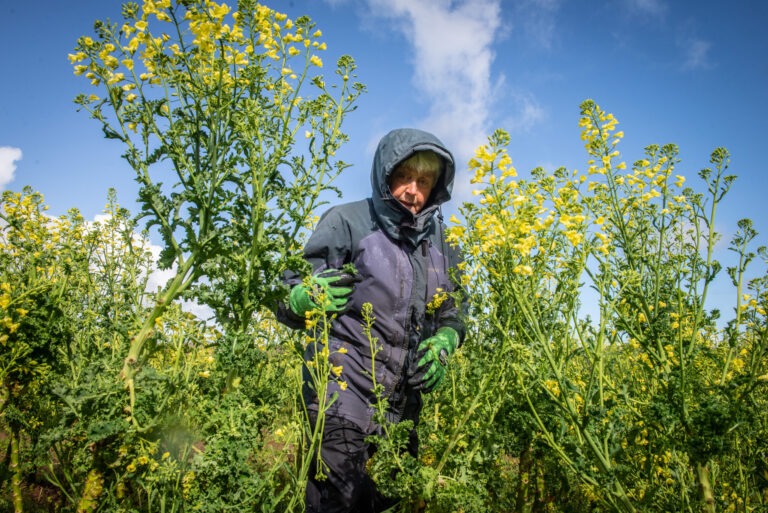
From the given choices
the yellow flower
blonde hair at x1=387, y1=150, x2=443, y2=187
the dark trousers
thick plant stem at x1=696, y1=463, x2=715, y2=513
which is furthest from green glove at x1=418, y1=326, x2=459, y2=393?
thick plant stem at x1=696, y1=463, x2=715, y2=513

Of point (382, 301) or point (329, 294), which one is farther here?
point (382, 301)

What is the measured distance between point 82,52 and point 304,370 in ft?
6.05

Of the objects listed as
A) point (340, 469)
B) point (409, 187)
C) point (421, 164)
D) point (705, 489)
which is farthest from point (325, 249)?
point (705, 489)

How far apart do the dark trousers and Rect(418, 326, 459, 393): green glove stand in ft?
1.59

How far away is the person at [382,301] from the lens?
2.24m

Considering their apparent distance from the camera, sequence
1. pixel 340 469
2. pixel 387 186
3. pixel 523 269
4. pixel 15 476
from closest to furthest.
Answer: pixel 523 269 < pixel 340 469 < pixel 15 476 < pixel 387 186

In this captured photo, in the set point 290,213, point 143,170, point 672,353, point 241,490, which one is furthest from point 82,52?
point 672,353

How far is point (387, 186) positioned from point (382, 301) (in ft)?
2.42

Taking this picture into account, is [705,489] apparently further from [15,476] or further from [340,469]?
[15,476]

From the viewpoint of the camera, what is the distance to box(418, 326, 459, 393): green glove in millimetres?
2455

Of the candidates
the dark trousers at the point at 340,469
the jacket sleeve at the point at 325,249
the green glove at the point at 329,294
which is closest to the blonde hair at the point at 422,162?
the jacket sleeve at the point at 325,249

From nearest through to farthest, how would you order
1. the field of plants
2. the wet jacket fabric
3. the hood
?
1. the field of plants
2. the wet jacket fabric
3. the hood

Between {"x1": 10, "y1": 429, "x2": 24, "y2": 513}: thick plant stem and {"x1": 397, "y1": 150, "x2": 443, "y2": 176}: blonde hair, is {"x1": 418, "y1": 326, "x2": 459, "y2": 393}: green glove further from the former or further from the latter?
{"x1": 10, "y1": 429, "x2": 24, "y2": 513}: thick plant stem

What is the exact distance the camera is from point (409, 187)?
9.09 feet
